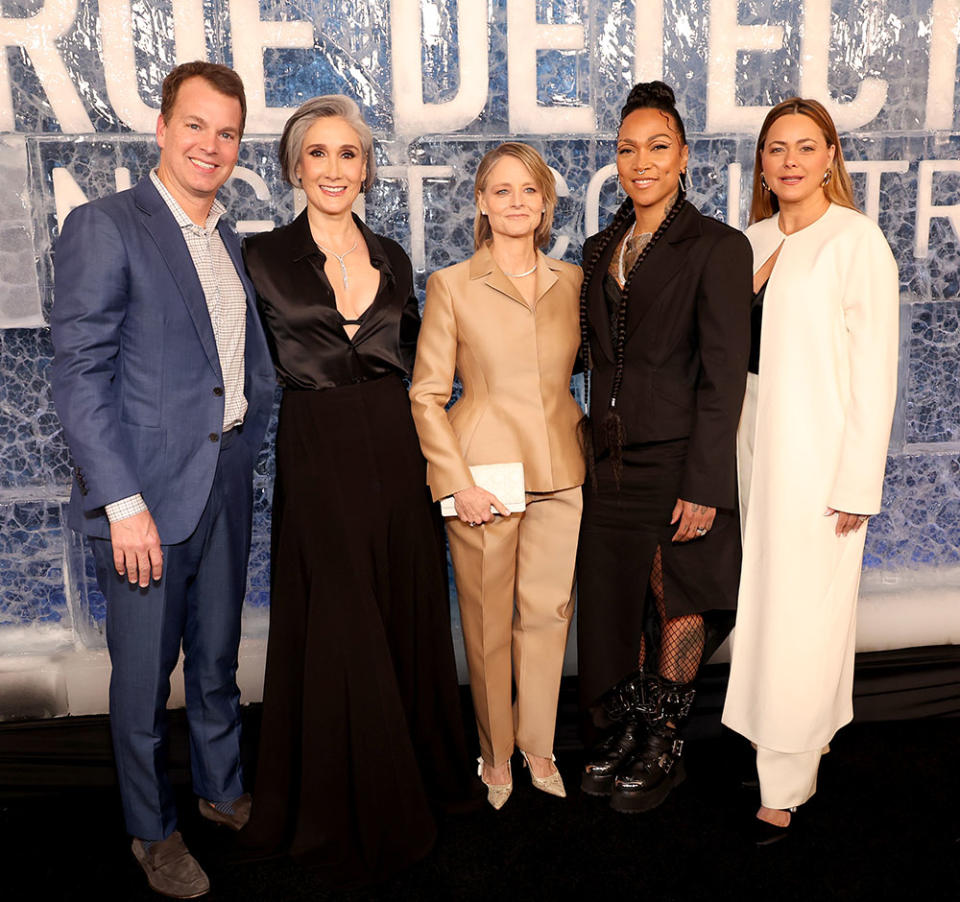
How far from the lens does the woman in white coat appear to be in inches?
87.4

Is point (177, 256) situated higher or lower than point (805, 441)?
higher

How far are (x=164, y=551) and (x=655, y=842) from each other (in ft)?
5.00

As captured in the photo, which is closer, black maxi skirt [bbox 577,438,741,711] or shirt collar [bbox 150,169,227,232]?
shirt collar [bbox 150,169,227,232]

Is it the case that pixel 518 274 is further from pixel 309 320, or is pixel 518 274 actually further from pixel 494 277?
pixel 309 320

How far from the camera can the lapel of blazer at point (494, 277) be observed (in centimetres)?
233

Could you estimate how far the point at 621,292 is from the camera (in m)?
2.36

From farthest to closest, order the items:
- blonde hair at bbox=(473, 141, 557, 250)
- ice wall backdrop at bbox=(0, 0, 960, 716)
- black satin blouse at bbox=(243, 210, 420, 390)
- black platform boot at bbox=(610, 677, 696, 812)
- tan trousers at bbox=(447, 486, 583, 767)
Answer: ice wall backdrop at bbox=(0, 0, 960, 716)
black platform boot at bbox=(610, 677, 696, 812)
tan trousers at bbox=(447, 486, 583, 767)
blonde hair at bbox=(473, 141, 557, 250)
black satin blouse at bbox=(243, 210, 420, 390)

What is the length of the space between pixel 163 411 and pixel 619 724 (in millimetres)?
1642

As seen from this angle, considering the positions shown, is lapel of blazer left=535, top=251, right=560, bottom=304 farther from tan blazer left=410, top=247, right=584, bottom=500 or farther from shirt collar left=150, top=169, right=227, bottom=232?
shirt collar left=150, top=169, right=227, bottom=232

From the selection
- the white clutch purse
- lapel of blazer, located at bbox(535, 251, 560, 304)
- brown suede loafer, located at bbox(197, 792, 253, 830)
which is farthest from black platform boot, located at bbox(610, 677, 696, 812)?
lapel of blazer, located at bbox(535, 251, 560, 304)

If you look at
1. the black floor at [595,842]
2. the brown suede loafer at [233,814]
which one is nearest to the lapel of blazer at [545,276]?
the black floor at [595,842]

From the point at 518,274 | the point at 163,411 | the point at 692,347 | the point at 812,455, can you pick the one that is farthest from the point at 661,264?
the point at 163,411

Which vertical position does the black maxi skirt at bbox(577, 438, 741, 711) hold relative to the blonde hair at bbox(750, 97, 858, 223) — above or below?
below

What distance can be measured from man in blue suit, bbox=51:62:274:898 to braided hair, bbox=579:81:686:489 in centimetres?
88
